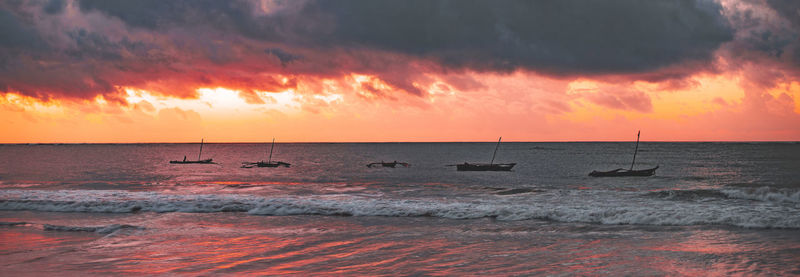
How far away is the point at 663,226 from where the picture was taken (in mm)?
18109

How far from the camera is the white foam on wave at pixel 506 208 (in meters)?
19.4

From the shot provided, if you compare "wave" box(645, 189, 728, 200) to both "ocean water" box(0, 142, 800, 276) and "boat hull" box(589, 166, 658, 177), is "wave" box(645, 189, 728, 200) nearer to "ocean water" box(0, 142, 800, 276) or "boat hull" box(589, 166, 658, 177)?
"ocean water" box(0, 142, 800, 276)

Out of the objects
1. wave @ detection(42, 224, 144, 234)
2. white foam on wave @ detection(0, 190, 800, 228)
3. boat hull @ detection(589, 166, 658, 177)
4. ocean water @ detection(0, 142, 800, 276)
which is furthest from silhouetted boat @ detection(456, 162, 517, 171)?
wave @ detection(42, 224, 144, 234)

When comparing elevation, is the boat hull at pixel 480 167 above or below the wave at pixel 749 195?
below

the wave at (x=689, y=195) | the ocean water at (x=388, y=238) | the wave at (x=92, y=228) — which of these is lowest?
the wave at (x=92, y=228)

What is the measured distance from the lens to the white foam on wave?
19.4 metres

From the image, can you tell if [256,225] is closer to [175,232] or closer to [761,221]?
[175,232]

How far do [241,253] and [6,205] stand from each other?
18.8m

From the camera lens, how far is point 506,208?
22562 millimetres

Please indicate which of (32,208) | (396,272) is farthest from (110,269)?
(32,208)

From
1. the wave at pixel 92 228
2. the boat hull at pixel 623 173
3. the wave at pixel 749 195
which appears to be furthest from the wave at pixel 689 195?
the wave at pixel 92 228

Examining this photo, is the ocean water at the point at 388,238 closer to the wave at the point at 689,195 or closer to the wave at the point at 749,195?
the wave at the point at 749,195

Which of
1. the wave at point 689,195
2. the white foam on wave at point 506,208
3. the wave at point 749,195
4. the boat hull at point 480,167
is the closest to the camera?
the white foam on wave at point 506,208

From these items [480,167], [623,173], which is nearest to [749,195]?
[623,173]
